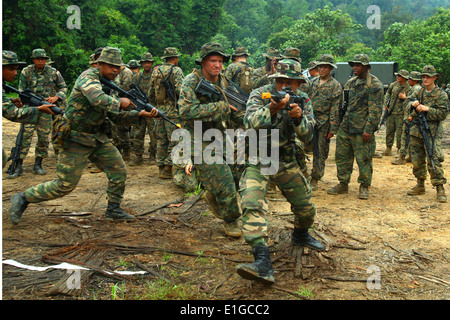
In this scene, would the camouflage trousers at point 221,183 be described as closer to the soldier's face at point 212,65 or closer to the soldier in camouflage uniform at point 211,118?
the soldier in camouflage uniform at point 211,118

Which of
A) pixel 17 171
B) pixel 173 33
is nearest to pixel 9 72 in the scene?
pixel 17 171

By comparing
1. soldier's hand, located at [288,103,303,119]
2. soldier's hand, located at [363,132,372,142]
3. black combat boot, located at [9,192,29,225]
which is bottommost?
black combat boot, located at [9,192,29,225]

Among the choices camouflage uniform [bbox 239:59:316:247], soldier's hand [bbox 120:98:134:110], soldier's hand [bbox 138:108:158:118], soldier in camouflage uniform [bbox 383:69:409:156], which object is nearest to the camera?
camouflage uniform [bbox 239:59:316:247]

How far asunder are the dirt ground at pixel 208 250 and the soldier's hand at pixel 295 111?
153cm

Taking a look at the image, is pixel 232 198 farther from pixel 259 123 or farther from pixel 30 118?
pixel 30 118

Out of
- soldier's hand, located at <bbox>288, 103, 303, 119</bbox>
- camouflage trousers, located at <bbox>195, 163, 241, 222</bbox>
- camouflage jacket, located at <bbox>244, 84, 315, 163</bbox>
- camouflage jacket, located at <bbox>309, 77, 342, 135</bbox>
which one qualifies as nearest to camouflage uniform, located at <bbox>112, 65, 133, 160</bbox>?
camouflage jacket, located at <bbox>309, 77, 342, 135</bbox>

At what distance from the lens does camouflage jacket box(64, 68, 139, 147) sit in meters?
4.84

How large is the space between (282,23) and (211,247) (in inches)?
2092

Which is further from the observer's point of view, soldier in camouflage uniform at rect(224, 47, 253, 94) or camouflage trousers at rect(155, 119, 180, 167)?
soldier in camouflage uniform at rect(224, 47, 253, 94)

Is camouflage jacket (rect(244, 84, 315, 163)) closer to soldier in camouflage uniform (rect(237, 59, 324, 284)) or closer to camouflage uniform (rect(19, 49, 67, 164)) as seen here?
soldier in camouflage uniform (rect(237, 59, 324, 284))

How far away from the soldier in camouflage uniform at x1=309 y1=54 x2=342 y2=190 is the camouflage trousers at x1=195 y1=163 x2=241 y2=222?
279 centimetres

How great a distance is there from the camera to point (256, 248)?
388 cm

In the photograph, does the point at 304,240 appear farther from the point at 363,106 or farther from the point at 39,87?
the point at 39,87
